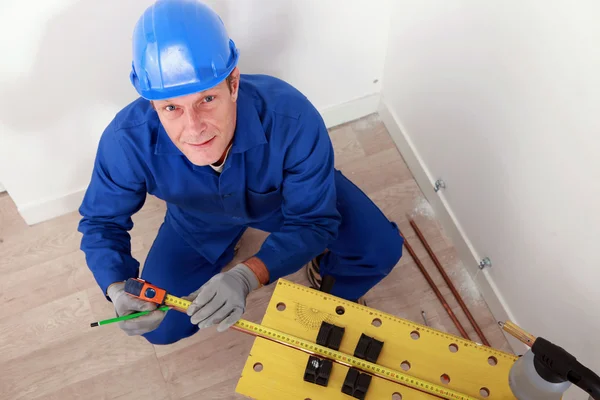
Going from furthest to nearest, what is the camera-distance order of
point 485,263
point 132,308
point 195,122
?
point 485,263, point 132,308, point 195,122

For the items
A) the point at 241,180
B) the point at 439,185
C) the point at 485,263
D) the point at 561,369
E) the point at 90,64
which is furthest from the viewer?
the point at 439,185

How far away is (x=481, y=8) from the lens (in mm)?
1644

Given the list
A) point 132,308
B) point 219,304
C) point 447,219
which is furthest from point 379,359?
point 447,219

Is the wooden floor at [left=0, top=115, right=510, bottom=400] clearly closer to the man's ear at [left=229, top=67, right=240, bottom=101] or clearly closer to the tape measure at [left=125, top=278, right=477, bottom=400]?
the tape measure at [left=125, top=278, right=477, bottom=400]

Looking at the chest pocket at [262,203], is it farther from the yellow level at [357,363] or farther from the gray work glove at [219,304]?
the yellow level at [357,363]

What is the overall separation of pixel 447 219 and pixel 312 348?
3.78ft

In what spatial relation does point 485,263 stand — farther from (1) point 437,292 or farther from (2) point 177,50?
(2) point 177,50

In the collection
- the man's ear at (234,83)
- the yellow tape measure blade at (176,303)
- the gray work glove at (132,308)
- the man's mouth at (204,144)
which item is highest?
the man's ear at (234,83)

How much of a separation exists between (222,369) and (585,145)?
1461 mm

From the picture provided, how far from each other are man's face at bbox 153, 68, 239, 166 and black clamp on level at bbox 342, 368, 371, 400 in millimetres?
651

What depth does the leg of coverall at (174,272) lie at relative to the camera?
1.90 metres

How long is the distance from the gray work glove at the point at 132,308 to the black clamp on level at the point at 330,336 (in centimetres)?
46

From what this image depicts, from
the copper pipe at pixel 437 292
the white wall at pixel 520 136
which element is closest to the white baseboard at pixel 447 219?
the white wall at pixel 520 136

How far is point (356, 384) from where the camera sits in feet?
4.30
